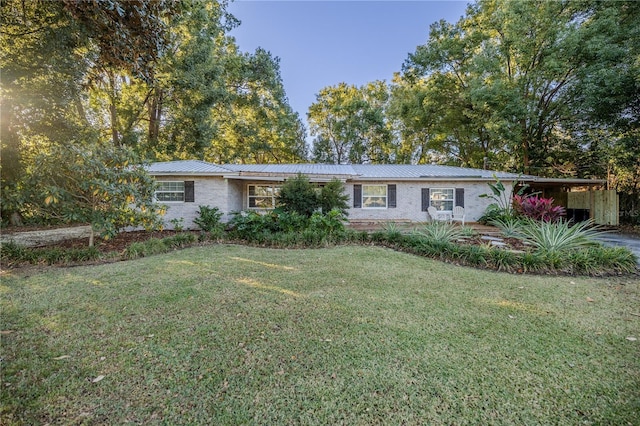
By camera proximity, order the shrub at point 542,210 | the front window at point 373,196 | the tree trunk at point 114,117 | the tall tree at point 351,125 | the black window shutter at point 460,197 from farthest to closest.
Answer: the tall tree at point 351,125
the tree trunk at point 114,117
the front window at point 373,196
the black window shutter at point 460,197
the shrub at point 542,210

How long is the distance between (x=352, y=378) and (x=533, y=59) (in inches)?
796

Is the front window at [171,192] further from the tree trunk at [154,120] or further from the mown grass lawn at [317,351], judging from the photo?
the mown grass lawn at [317,351]

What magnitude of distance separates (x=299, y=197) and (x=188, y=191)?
18.8ft

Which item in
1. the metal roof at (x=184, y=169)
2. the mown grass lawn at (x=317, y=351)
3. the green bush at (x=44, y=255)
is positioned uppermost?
the metal roof at (x=184, y=169)

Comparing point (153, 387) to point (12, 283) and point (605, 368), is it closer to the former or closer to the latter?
point (605, 368)

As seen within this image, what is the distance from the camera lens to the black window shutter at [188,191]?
1210cm

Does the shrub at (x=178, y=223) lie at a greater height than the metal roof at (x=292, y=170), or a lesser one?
lesser

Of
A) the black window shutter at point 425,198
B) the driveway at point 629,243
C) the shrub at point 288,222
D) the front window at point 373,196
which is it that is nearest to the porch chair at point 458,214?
the black window shutter at point 425,198

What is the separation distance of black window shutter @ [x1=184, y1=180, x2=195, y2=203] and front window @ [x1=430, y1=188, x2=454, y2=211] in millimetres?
12112

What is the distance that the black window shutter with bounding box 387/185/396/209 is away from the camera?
46.6 ft

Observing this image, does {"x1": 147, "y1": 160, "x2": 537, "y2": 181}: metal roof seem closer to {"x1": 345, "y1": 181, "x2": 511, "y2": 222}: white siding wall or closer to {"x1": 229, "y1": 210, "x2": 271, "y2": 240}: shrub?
{"x1": 345, "y1": 181, "x2": 511, "y2": 222}: white siding wall

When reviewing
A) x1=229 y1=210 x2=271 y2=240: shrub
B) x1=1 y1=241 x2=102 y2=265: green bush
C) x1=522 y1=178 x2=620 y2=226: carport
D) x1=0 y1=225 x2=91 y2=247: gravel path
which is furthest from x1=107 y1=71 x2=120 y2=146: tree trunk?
x1=522 y1=178 x2=620 y2=226: carport

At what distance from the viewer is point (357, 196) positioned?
14.3 metres

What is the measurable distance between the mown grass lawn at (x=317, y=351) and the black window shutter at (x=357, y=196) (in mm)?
9243
